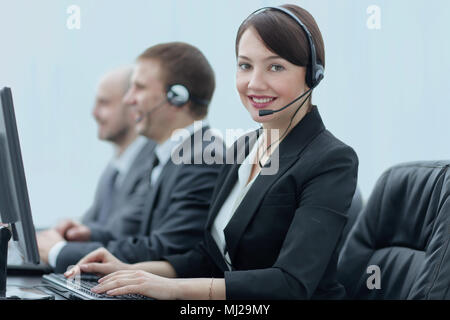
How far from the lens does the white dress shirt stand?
52.2 inches

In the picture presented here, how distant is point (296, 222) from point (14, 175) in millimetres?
531

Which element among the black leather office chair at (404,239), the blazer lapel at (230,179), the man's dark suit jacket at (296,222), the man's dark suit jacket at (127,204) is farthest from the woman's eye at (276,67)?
the man's dark suit jacket at (127,204)

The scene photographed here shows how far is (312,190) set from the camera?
117cm

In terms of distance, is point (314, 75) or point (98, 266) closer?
point (314, 75)

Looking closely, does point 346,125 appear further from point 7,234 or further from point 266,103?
point 7,234

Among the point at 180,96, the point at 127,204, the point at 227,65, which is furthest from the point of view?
the point at 127,204

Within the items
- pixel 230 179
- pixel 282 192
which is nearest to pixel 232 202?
pixel 230 179

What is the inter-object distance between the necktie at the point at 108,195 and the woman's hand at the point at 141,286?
4.82 ft

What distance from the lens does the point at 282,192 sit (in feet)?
3.94

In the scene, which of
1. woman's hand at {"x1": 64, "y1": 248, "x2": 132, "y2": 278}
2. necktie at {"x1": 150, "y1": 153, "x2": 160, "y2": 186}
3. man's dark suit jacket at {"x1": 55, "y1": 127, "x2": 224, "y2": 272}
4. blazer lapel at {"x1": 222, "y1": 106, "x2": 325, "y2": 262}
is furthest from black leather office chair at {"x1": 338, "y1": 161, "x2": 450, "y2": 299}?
necktie at {"x1": 150, "y1": 153, "x2": 160, "y2": 186}

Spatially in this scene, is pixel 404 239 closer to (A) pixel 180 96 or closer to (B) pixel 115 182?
(A) pixel 180 96
